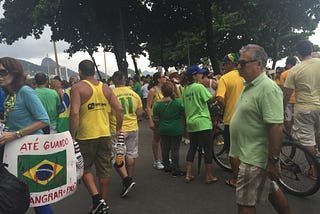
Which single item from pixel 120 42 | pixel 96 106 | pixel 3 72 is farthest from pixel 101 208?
pixel 120 42

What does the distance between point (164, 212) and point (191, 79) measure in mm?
2205

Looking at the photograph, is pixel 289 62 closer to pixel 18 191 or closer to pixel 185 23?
pixel 18 191

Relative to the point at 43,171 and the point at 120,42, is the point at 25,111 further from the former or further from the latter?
the point at 120,42

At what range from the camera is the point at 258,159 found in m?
2.89

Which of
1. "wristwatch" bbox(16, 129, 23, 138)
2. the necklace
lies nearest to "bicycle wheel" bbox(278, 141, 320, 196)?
"wristwatch" bbox(16, 129, 23, 138)

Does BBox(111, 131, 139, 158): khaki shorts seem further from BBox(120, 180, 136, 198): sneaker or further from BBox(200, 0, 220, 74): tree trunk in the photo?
BBox(200, 0, 220, 74): tree trunk

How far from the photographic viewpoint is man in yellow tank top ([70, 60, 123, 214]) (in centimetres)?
408

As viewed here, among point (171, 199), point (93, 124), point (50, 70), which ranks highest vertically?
point (50, 70)

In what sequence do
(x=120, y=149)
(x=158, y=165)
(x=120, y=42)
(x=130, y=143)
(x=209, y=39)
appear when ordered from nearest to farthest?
(x=120, y=149) → (x=130, y=143) → (x=158, y=165) → (x=209, y=39) → (x=120, y=42)

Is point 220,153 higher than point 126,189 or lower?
higher

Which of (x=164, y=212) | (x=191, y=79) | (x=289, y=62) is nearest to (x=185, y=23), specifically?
(x=289, y=62)

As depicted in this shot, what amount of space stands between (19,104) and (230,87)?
9.27 feet

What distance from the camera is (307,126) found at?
4.71m

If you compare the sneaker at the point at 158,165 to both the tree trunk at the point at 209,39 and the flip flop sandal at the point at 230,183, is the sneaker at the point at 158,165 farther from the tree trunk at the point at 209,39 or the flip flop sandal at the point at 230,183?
the tree trunk at the point at 209,39
